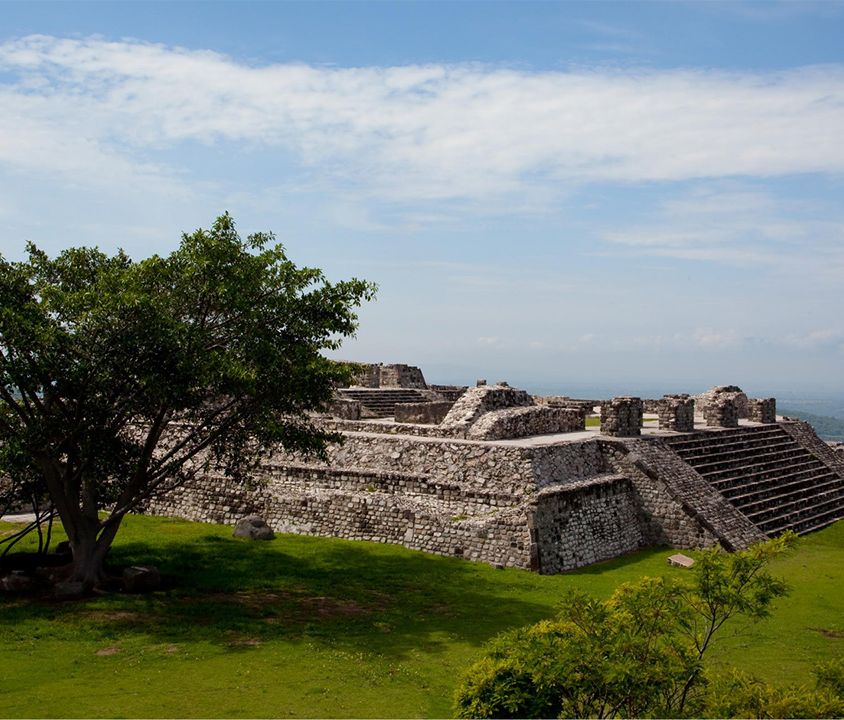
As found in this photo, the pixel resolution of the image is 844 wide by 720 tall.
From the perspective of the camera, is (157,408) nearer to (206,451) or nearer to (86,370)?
(86,370)

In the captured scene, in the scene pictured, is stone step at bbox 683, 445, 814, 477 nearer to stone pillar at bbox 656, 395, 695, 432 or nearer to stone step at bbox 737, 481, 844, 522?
stone step at bbox 737, 481, 844, 522

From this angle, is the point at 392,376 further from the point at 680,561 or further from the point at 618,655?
the point at 618,655

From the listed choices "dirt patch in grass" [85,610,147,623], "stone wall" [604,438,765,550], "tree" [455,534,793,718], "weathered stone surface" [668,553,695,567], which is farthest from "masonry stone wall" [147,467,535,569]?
"tree" [455,534,793,718]

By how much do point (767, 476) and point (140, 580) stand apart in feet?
65.4

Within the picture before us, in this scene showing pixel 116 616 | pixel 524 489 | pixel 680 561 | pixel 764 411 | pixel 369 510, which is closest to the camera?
pixel 116 616

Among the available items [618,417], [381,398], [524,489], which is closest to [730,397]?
[618,417]

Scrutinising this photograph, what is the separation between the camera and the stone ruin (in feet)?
66.6

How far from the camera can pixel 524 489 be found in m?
20.5

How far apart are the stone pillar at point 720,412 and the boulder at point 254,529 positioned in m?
16.9

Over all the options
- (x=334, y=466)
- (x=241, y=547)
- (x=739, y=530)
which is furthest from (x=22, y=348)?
(x=739, y=530)

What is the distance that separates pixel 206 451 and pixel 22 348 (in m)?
11.5

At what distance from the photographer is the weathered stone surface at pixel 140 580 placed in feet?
56.1

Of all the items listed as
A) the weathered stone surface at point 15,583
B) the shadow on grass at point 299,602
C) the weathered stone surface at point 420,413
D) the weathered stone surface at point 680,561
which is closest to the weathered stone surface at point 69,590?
the shadow on grass at point 299,602

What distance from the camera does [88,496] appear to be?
58.3ft
